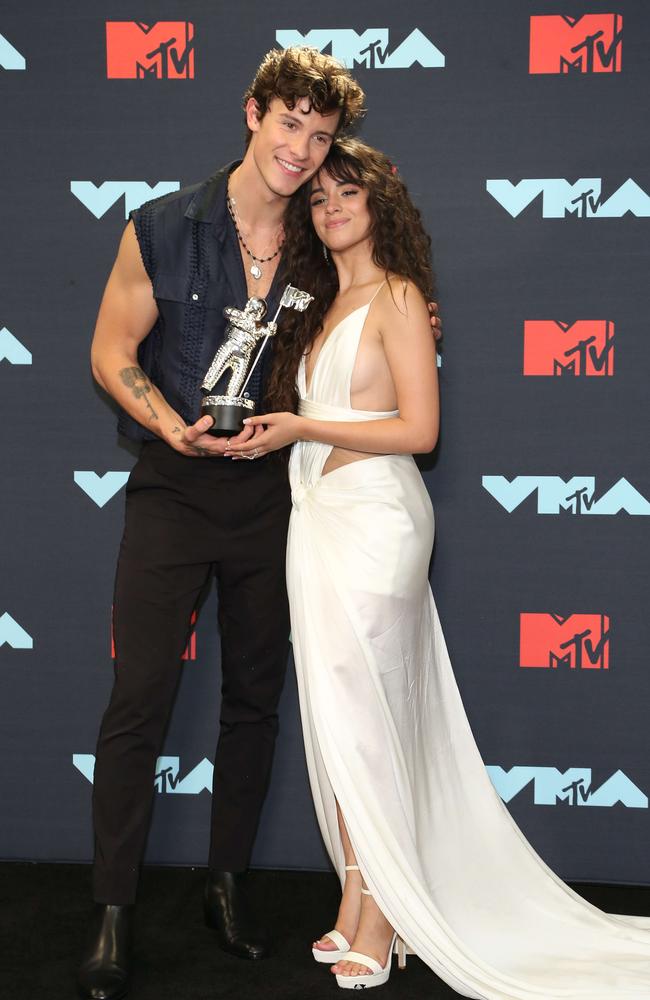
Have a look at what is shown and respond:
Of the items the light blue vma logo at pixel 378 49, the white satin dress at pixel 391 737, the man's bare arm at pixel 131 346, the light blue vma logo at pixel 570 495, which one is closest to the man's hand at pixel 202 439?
the man's bare arm at pixel 131 346

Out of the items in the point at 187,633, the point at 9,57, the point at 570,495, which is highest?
the point at 9,57

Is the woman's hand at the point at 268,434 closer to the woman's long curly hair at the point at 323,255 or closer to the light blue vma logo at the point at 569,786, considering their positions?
the woman's long curly hair at the point at 323,255

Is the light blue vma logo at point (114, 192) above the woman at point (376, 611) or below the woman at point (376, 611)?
above

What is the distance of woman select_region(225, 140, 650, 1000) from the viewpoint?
7.55ft

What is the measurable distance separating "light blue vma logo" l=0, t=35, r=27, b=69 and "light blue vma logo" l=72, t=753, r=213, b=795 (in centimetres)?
191

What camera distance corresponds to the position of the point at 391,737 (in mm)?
2359

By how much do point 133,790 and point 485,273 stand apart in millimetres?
1591

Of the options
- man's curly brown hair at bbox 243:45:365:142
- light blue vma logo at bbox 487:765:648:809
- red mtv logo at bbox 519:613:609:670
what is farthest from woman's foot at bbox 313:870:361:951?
man's curly brown hair at bbox 243:45:365:142

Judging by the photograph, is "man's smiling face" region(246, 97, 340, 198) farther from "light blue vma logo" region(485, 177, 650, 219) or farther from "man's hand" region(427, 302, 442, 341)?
"light blue vma logo" region(485, 177, 650, 219)

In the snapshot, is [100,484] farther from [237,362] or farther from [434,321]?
[434,321]

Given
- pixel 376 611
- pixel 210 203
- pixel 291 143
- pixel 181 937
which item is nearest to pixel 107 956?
pixel 181 937

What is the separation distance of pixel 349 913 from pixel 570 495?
1.22 m

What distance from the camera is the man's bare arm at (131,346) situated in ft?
7.74

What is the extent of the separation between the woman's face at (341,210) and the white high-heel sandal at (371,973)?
1499mm
